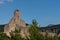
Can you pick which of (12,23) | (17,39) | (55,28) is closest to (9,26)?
(12,23)

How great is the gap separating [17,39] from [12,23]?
26.8 m

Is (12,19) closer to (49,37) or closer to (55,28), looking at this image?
(55,28)

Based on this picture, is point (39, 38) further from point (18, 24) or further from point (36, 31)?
point (18, 24)

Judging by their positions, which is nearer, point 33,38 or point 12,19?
point 33,38

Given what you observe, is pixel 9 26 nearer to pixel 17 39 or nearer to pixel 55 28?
pixel 55 28

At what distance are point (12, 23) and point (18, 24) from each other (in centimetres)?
138

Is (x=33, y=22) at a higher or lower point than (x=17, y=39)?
higher

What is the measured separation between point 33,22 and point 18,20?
28479 mm

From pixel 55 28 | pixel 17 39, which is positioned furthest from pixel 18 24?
pixel 17 39

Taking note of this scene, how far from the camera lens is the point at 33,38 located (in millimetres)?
18219

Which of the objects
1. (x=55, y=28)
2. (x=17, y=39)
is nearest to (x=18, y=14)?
(x=55, y=28)

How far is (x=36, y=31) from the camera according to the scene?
18438 mm

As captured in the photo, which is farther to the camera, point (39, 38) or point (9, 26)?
point (9, 26)

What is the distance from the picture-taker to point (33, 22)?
18.7 m
